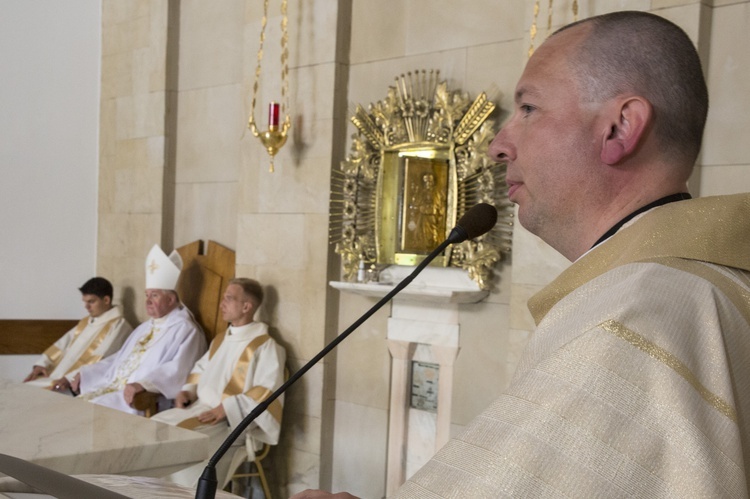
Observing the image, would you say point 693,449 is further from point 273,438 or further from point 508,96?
point 273,438

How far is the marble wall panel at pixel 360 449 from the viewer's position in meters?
5.24

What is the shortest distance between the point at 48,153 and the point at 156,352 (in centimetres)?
241

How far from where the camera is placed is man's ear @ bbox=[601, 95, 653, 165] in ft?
4.47

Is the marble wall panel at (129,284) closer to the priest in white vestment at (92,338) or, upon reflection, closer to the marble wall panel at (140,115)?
the priest in white vestment at (92,338)

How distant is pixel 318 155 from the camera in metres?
5.35

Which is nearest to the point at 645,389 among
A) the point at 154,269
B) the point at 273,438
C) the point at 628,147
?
the point at 628,147

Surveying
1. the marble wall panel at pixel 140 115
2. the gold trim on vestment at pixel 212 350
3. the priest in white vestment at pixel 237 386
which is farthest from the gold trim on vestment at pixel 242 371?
the marble wall panel at pixel 140 115

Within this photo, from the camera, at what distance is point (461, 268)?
482 cm

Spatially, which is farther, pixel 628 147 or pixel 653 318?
pixel 628 147

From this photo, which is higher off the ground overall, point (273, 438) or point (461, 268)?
point (461, 268)

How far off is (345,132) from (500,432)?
448cm

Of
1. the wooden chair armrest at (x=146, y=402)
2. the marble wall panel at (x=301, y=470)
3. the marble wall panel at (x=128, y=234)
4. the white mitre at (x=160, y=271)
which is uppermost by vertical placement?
the marble wall panel at (x=128, y=234)

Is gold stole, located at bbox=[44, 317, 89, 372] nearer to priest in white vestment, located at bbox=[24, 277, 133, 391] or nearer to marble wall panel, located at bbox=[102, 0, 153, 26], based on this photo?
priest in white vestment, located at bbox=[24, 277, 133, 391]

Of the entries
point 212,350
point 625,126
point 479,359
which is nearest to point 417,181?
point 479,359
